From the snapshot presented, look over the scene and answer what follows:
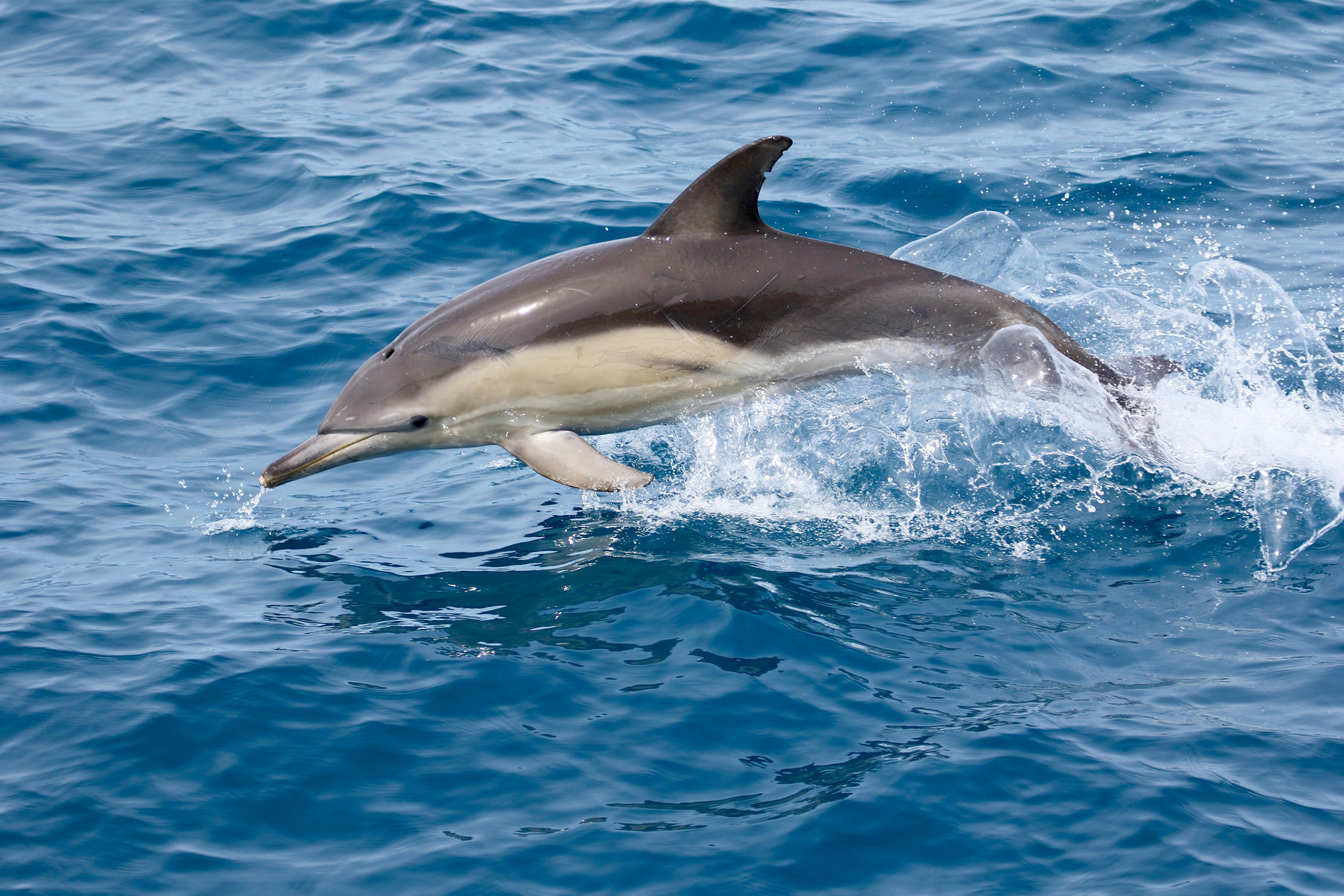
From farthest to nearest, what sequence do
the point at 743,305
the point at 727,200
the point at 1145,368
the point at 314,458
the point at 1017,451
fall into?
the point at 1017,451, the point at 1145,368, the point at 314,458, the point at 743,305, the point at 727,200

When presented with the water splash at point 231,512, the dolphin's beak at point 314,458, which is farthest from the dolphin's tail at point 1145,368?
the water splash at point 231,512

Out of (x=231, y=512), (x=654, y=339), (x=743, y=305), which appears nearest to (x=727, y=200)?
(x=743, y=305)

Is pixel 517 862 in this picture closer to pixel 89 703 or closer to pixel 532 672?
pixel 532 672

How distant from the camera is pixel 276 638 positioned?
6363mm

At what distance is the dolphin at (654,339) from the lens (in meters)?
6.93

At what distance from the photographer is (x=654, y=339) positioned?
22.9 feet

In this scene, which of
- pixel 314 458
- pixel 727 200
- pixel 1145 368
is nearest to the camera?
pixel 727 200

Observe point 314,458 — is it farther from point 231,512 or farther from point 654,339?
point 654,339

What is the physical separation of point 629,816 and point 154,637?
2.76 m

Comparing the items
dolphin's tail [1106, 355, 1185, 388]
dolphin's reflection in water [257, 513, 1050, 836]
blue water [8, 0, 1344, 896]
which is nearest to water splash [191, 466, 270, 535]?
blue water [8, 0, 1344, 896]

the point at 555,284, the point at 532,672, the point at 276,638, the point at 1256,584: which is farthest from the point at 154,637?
the point at 1256,584

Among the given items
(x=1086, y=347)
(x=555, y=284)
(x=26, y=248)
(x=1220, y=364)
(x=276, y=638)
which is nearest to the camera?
(x=276, y=638)

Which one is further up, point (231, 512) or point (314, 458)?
point (314, 458)

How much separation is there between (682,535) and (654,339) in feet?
3.61
